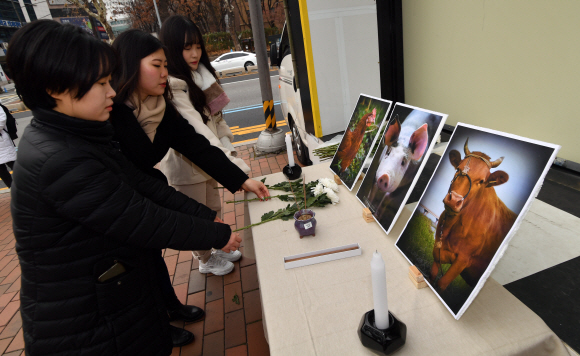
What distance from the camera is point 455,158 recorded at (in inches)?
40.9

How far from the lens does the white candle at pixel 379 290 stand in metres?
0.76

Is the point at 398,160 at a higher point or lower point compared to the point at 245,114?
higher

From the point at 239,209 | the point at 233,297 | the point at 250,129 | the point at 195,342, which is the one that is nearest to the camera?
the point at 195,342

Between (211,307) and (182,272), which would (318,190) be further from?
(182,272)

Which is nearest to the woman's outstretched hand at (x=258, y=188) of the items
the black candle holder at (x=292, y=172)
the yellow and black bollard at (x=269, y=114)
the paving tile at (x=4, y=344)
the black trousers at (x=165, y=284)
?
the black candle holder at (x=292, y=172)

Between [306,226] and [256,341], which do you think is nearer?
[306,226]

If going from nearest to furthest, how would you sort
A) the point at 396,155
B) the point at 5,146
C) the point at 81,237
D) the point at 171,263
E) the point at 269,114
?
the point at 81,237 → the point at 396,155 → the point at 171,263 → the point at 5,146 → the point at 269,114

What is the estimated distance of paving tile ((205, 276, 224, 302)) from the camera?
2.37 meters

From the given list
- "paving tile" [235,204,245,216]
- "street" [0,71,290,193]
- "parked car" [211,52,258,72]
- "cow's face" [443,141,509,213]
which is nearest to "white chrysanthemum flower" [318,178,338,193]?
"cow's face" [443,141,509,213]

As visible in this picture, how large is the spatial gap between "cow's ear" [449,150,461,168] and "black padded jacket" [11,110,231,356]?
881 mm

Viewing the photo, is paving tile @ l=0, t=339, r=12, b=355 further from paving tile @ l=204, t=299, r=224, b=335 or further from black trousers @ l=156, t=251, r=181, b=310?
paving tile @ l=204, t=299, r=224, b=335

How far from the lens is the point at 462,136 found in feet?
3.42

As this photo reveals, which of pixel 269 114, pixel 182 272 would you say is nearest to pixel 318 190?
pixel 182 272

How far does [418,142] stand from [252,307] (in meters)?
1.58
